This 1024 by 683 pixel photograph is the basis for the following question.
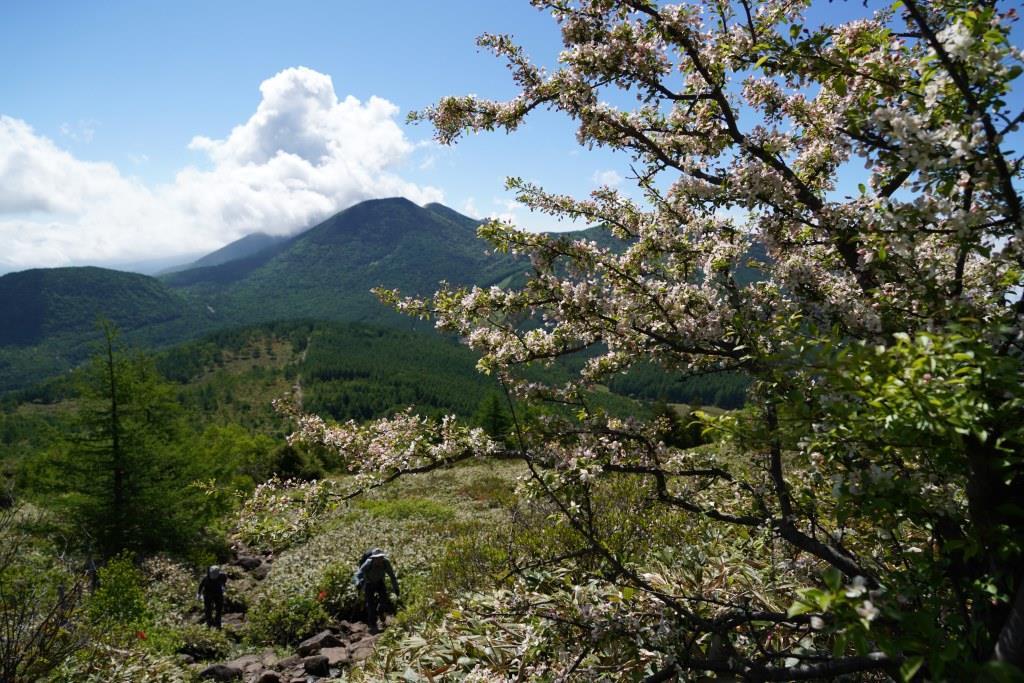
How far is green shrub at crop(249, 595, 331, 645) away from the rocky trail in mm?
362

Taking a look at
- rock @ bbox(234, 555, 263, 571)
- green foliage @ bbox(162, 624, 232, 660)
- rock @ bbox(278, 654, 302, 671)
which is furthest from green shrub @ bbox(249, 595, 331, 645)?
rock @ bbox(234, 555, 263, 571)

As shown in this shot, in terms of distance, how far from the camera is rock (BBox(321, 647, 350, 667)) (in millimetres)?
9712

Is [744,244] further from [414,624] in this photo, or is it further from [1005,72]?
[414,624]

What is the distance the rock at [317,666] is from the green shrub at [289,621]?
2.68 metres

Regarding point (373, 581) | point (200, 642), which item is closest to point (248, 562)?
point (200, 642)

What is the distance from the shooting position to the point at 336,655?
10.0 m

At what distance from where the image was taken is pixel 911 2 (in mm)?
2381

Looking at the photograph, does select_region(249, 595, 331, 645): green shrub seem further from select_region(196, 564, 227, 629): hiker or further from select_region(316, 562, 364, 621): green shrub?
select_region(196, 564, 227, 629): hiker

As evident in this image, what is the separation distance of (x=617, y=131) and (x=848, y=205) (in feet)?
6.32

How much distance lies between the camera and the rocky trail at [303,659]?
29.5 ft

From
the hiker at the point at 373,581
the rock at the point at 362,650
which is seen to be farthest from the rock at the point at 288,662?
the hiker at the point at 373,581

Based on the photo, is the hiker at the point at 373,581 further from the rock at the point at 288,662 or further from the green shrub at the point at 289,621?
the rock at the point at 288,662

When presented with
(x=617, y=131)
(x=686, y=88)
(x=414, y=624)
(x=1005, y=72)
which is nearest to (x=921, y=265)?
(x=1005, y=72)

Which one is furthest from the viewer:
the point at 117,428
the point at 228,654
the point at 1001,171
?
the point at 117,428
